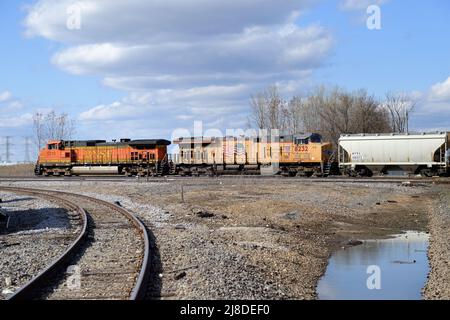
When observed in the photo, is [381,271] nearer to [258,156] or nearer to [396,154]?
[396,154]

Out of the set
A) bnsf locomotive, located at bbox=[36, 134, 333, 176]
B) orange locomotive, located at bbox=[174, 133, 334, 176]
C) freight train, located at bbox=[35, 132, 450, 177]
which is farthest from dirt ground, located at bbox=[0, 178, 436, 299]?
freight train, located at bbox=[35, 132, 450, 177]

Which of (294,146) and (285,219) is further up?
(294,146)

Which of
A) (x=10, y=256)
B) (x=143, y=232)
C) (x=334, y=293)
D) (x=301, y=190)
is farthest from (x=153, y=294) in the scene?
(x=301, y=190)

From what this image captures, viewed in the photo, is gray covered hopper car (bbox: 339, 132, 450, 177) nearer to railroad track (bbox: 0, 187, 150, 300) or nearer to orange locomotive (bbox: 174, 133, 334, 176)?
orange locomotive (bbox: 174, 133, 334, 176)

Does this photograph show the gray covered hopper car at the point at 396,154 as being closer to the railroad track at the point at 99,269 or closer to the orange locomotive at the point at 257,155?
the orange locomotive at the point at 257,155

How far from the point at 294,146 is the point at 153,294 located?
34086mm

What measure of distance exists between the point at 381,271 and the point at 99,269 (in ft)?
18.0

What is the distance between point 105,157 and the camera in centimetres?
4919

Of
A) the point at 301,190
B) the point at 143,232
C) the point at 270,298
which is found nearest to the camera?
the point at 270,298

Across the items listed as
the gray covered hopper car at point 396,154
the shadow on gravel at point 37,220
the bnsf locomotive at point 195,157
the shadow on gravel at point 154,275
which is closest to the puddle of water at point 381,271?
the shadow on gravel at point 154,275

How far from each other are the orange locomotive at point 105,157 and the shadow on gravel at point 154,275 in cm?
A: 3543

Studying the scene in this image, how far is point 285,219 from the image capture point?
704 inches
